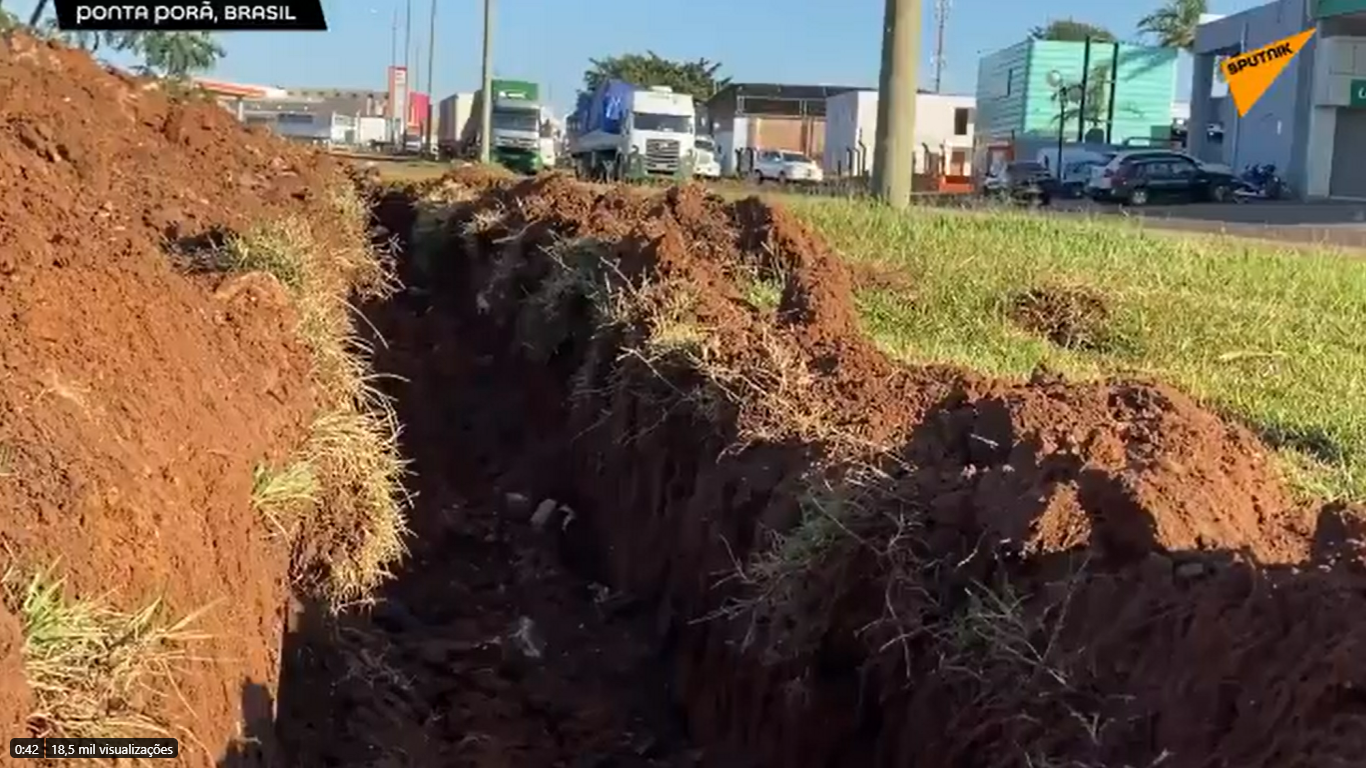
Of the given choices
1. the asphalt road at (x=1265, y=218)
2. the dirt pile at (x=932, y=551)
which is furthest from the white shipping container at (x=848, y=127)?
the dirt pile at (x=932, y=551)

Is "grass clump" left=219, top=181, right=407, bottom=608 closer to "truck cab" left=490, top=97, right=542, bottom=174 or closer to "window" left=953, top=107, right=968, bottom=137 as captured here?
"truck cab" left=490, top=97, right=542, bottom=174

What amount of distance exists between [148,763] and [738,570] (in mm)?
2578

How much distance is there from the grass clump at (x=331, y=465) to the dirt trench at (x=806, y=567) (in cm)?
31

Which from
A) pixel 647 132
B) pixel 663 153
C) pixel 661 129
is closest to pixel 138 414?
pixel 663 153

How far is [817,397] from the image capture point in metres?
6.83

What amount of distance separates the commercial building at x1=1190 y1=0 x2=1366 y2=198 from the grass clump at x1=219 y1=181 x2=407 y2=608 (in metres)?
35.0

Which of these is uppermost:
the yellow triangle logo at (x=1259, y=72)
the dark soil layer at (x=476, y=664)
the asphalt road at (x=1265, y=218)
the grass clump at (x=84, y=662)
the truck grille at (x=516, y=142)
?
the yellow triangle logo at (x=1259, y=72)

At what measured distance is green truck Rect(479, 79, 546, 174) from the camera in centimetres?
4809

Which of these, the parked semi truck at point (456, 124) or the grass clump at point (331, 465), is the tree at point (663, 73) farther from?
the grass clump at point (331, 465)

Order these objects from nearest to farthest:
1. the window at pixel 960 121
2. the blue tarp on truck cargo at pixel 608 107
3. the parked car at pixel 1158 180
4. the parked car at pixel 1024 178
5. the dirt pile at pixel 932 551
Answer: the dirt pile at pixel 932 551
the parked car at pixel 1158 180
the parked car at pixel 1024 178
the blue tarp on truck cargo at pixel 608 107
the window at pixel 960 121

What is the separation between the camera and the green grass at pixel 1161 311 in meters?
7.34

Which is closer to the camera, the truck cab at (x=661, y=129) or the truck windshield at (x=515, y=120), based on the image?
the truck cab at (x=661, y=129)

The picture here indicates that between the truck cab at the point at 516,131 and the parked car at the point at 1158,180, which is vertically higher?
the truck cab at the point at 516,131

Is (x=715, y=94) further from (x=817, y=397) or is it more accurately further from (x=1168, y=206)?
(x=817, y=397)
